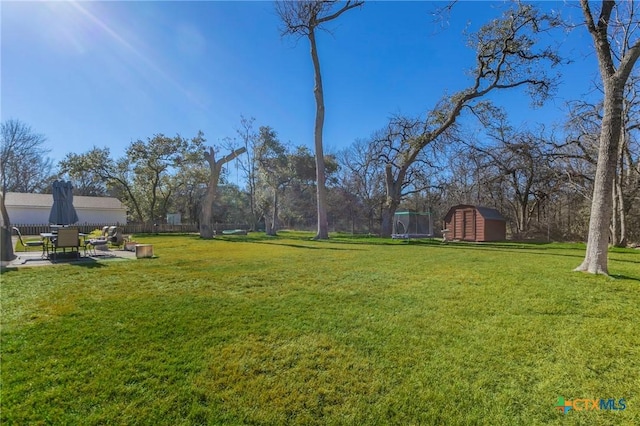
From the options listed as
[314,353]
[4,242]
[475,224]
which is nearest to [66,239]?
[4,242]

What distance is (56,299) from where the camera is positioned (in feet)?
12.8

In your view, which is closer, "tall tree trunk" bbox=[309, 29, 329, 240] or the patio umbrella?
the patio umbrella

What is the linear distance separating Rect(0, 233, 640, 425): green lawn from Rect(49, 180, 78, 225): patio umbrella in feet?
19.3

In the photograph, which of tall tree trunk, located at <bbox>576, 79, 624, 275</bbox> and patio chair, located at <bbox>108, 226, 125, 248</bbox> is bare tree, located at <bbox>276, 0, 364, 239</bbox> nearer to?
patio chair, located at <bbox>108, 226, 125, 248</bbox>

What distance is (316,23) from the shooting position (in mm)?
14992

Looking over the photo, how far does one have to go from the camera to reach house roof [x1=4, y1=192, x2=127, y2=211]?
73.2 feet

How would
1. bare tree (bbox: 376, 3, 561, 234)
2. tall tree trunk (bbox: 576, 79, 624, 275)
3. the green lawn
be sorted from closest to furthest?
the green lawn
tall tree trunk (bbox: 576, 79, 624, 275)
bare tree (bbox: 376, 3, 561, 234)

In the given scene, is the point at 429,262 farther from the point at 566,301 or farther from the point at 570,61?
the point at 570,61

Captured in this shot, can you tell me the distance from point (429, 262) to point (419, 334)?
15.1 ft

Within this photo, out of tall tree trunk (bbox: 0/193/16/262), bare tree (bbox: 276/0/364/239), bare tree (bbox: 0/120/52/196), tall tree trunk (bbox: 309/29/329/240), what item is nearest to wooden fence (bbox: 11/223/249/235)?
bare tree (bbox: 0/120/52/196)

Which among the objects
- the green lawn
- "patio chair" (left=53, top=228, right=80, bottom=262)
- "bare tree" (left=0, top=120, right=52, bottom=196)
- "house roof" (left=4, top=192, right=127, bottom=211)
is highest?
"bare tree" (left=0, top=120, right=52, bottom=196)

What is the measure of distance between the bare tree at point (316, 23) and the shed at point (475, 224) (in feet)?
26.2

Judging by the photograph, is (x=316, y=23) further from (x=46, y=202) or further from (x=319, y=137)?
(x=46, y=202)

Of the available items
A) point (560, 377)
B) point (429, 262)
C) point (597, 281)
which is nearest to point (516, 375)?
point (560, 377)
